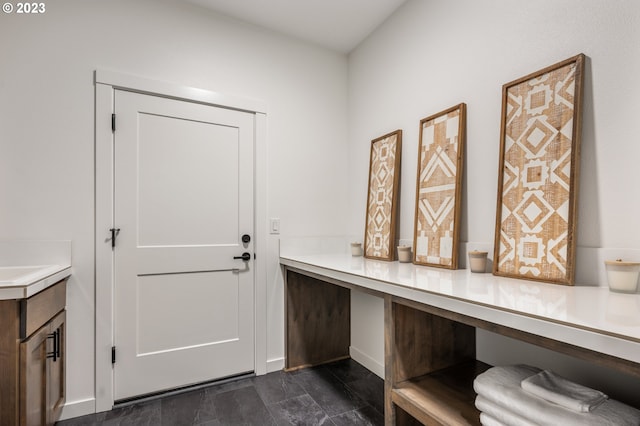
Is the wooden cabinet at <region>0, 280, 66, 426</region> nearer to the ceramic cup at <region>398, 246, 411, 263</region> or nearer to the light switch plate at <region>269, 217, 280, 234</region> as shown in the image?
the light switch plate at <region>269, 217, 280, 234</region>

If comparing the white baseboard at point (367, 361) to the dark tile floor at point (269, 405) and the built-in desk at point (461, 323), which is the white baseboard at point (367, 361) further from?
the built-in desk at point (461, 323)

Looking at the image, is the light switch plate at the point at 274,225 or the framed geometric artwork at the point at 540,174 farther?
the light switch plate at the point at 274,225

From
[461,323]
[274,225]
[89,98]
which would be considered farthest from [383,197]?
[89,98]

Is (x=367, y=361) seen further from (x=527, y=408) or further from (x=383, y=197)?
(x=527, y=408)

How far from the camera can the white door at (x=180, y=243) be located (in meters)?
2.05

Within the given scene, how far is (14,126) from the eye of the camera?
181cm

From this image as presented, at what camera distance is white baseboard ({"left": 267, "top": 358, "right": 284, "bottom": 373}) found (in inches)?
96.2

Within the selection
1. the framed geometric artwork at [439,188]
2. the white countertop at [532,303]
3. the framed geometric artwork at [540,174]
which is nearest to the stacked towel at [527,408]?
the white countertop at [532,303]

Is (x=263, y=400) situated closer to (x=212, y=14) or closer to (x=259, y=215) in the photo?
(x=259, y=215)

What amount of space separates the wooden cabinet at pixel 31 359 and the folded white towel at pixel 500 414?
5.70ft

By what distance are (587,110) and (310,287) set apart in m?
2.00

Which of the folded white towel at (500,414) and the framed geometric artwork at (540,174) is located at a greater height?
the framed geometric artwork at (540,174)

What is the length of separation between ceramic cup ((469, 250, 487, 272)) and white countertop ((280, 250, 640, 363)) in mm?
31

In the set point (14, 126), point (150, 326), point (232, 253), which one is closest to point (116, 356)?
point (150, 326)
